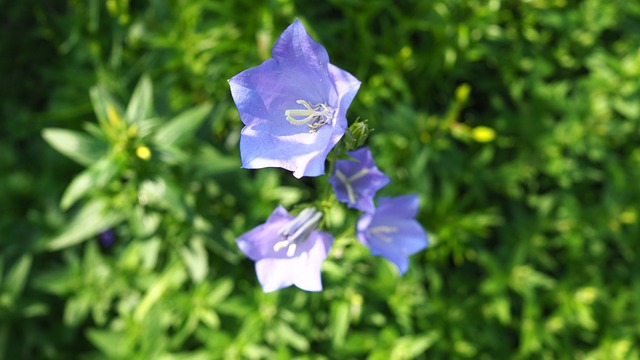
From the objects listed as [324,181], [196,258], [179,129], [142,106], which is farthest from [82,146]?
[324,181]

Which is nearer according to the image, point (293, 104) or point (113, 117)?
point (293, 104)

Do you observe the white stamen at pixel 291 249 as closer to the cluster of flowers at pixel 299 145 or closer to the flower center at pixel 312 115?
the cluster of flowers at pixel 299 145

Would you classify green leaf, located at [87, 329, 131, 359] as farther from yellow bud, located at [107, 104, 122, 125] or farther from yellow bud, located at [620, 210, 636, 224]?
yellow bud, located at [620, 210, 636, 224]

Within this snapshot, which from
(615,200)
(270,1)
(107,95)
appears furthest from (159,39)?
(615,200)

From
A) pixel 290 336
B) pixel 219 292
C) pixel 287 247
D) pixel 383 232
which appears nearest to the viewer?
pixel 287 247

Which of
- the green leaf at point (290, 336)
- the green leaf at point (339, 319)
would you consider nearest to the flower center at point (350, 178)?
the green leaf at point (339, 319)

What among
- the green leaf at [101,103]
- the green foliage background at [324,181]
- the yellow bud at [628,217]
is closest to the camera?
the green leaf at [101,103]

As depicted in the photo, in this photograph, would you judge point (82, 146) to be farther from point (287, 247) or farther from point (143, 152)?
point (287, 247)
